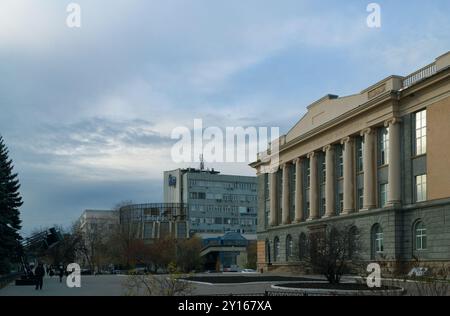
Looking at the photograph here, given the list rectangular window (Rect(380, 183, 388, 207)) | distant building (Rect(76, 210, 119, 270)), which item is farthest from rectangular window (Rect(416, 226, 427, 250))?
distant building (Rect(76, 210, 119, 270))

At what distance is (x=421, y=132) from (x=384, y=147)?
507 centimetres

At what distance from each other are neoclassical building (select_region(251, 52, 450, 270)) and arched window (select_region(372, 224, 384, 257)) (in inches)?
3.3

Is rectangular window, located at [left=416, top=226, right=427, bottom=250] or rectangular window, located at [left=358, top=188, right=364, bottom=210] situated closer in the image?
rectangular window, located at [left=416, top=226, right=427, bottom=250]

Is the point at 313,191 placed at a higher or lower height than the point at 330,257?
higher

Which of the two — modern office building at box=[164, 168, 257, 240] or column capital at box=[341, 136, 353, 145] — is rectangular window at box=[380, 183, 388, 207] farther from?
modern office building at box=[164, 168, 257, 240]

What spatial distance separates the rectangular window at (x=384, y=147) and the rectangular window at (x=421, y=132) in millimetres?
3640

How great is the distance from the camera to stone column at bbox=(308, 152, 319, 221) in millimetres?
63031

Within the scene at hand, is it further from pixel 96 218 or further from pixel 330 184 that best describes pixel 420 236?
pixel 96 218

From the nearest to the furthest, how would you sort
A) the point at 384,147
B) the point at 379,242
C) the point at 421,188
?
the point at 421,188, the point at 379,242, the point at 384,147

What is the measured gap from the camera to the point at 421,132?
47.0m

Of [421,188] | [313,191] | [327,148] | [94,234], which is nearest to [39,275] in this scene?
[421,188]
